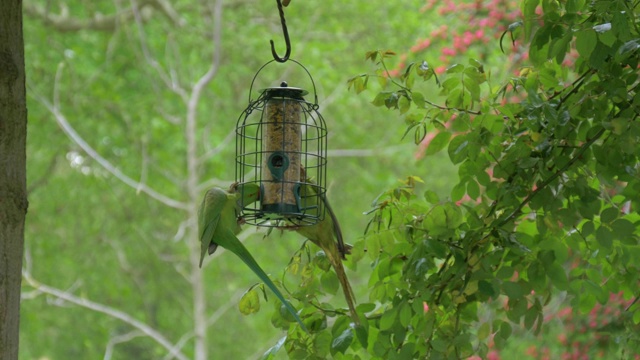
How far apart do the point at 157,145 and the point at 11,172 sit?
274 inches

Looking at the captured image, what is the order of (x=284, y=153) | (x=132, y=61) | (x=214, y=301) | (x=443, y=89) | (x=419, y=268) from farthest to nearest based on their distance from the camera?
(x=214, y=301) → (x=132, y=61) → (x=284, y=153) → (x=443, y=89) → (x=419, y=268)

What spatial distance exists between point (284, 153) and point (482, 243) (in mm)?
669

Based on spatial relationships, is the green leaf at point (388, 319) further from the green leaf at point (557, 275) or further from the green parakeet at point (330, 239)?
the green leaf at point (557, 275)

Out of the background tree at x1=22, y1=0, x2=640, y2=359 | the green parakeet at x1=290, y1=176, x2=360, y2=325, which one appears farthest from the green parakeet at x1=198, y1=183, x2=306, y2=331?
the background tree at x1=22, y1=0, x2=640, y2=359

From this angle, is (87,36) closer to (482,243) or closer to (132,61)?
(132,61)

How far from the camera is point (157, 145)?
9.09m

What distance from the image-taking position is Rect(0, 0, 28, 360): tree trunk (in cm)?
216

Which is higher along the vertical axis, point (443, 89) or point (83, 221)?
point (83, 221)

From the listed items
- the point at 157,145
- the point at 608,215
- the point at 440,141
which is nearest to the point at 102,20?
the point at 157,145

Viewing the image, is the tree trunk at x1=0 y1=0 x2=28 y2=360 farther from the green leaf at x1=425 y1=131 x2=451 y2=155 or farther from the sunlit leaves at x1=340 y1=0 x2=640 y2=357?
the green leaf at x1=425 y1=131 x2=451 y2=155

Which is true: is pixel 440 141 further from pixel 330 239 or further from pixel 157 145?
pixel 157 145

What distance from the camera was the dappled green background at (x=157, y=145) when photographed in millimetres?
8727

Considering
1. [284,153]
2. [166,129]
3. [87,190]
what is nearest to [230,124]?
[166,129]

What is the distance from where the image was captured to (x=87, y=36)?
363 inches
